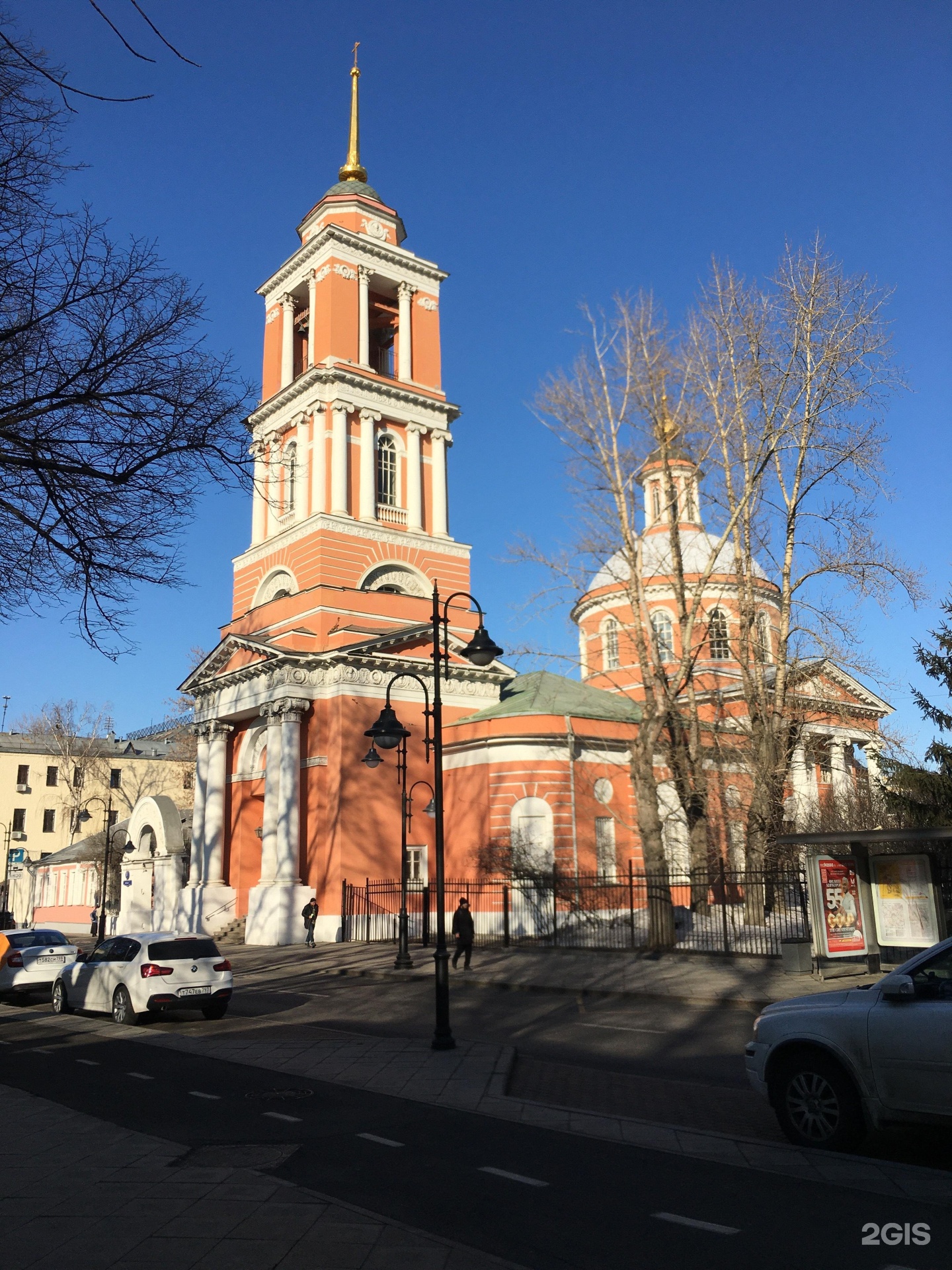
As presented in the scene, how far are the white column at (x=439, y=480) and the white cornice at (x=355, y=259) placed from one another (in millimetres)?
6703

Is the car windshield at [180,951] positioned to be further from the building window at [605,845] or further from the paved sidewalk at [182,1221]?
the building window at [605,845]

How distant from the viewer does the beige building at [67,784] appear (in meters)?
63.0

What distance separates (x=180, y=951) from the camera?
1534 cm

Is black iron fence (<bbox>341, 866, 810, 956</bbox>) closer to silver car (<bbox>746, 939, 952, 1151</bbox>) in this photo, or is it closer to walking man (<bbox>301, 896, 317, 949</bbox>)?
walking man (<bbox>301, 896, 317, 949</bbox>)

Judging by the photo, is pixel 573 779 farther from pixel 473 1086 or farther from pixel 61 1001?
pixel 473 1086

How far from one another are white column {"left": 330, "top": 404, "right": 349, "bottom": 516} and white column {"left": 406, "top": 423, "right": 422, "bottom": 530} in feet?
9.56

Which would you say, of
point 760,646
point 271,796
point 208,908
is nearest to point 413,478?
point 271,796

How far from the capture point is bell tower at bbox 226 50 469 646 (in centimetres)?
3384

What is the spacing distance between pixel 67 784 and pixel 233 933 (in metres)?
38.1

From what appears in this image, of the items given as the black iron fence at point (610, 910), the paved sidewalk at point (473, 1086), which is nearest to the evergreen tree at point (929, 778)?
the black iron fence at point (610, 910)

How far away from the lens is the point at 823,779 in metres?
37.6

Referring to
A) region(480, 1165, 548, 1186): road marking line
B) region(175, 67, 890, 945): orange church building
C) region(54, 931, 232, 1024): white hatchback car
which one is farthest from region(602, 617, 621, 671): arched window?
region(480, 1165, 548, 1186): road marking line

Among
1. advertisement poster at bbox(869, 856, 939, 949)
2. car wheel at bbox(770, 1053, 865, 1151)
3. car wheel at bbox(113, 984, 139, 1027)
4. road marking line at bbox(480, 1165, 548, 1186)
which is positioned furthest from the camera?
car wheel at bbox(113, 984, 139, 1027)

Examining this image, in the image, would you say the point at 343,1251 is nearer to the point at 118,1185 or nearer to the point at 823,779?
the point at 118,1185
